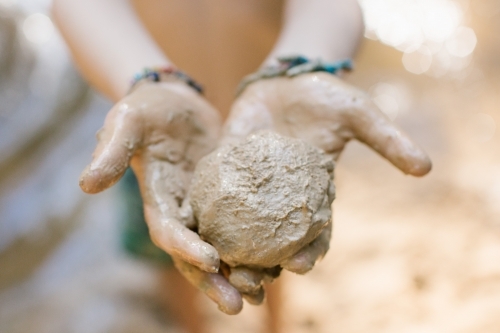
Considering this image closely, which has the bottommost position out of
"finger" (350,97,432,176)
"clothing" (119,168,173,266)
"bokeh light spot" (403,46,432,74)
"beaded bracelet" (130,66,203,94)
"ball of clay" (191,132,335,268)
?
"bokeh light spot" (403,46,432,74)

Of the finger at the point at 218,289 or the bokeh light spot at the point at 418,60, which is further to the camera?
the bokeh light spot at the point at 418,60

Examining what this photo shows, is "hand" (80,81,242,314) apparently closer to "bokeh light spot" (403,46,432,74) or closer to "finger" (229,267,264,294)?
"finger" (229,267,264,294)

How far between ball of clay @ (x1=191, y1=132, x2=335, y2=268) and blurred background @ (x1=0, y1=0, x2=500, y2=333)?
635 millimetres

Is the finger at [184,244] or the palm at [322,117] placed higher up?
the finger at [184,244]

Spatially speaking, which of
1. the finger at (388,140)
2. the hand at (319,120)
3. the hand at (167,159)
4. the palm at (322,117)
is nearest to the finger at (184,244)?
the hand at (167,159)

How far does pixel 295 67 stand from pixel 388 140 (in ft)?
1.00

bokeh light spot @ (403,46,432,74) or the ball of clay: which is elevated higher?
the ball of clay

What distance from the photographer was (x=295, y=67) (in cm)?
105

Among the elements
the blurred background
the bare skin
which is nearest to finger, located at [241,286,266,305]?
the bare skin

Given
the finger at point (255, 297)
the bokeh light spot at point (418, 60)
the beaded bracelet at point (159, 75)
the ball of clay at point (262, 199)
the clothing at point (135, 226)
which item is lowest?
the bokeh light spot at point (418, 60)

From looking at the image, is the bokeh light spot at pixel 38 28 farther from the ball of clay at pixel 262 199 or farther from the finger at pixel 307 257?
the finger at pixel 307 257

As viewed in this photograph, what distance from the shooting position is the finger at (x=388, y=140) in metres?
0.87

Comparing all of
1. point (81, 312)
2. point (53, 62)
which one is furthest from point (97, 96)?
point (81, 312)

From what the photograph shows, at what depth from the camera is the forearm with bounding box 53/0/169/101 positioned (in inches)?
44.3
